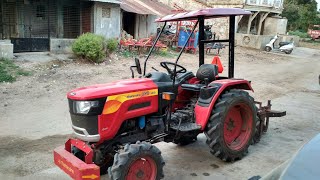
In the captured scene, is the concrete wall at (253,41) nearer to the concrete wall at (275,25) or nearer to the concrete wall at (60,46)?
the concrete wall at (275,25)

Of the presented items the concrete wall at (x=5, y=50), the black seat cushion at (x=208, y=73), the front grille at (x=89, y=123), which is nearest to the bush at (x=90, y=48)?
the concrete wall at (x=5, y=50)

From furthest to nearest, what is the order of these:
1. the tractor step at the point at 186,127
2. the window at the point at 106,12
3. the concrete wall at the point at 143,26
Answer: the concrete wall at the point at 143,26
the window at the point at 106,12
the tractor step at the point at 186,127

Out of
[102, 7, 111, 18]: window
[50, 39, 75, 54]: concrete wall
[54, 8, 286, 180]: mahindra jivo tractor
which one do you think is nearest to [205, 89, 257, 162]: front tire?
[54, 8, 286, 180]: mahindra jivo tractor

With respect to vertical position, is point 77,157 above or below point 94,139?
below

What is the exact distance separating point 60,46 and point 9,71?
14.6 feet

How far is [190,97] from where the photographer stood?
527 centimetres

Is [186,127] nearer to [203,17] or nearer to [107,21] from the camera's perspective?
[203,17]

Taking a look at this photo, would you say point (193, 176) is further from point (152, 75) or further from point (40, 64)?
point (40, 64)

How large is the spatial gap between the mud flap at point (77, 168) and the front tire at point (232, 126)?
5.81 feet

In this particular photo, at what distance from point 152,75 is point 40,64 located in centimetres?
887

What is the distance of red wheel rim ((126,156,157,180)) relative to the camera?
3707 millimetres

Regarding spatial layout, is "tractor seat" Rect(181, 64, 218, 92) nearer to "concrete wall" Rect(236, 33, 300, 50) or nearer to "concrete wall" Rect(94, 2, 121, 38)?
"concrete wall" Rect(94, 2, 121, 38)

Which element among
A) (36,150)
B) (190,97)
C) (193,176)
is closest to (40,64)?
(36,150)

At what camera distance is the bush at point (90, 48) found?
42.5 ft
